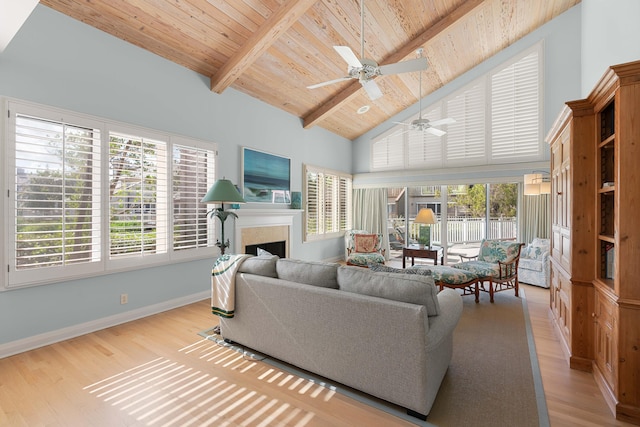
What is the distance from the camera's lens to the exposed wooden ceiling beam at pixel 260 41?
11.5 ft

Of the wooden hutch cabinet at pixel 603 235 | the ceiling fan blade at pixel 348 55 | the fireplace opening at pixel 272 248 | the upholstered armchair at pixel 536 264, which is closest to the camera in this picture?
the wooden hutch cabinet at pixel 603 235

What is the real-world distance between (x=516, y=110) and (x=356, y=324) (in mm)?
6311

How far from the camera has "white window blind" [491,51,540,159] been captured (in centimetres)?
599

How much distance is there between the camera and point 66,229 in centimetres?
304

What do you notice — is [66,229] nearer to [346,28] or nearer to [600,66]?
[346,28]

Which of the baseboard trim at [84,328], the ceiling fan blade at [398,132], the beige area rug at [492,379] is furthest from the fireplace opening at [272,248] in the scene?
the ceiling fan blade at [398,132]

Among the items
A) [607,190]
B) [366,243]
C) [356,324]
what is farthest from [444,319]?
[366,243]

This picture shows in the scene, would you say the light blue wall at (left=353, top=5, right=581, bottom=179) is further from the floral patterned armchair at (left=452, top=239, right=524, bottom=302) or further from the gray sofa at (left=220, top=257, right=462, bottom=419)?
the gray sofa at (left=220, top=257, right=462, bottom=419)

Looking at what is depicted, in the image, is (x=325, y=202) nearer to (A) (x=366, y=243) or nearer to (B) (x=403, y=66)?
(A) (x=366, y=243)

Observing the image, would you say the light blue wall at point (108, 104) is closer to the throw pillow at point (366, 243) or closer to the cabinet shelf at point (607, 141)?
the throw pillow at point (366, 243)

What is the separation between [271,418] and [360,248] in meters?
4.64

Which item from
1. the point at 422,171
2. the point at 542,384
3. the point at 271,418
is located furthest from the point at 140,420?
the point at 422,171

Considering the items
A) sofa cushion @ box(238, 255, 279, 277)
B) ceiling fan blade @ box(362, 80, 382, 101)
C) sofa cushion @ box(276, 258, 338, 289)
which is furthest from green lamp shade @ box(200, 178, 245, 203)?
ceiling fan blade @ box(362, 80, 382, 101)

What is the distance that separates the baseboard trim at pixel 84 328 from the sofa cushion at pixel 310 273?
218cm
